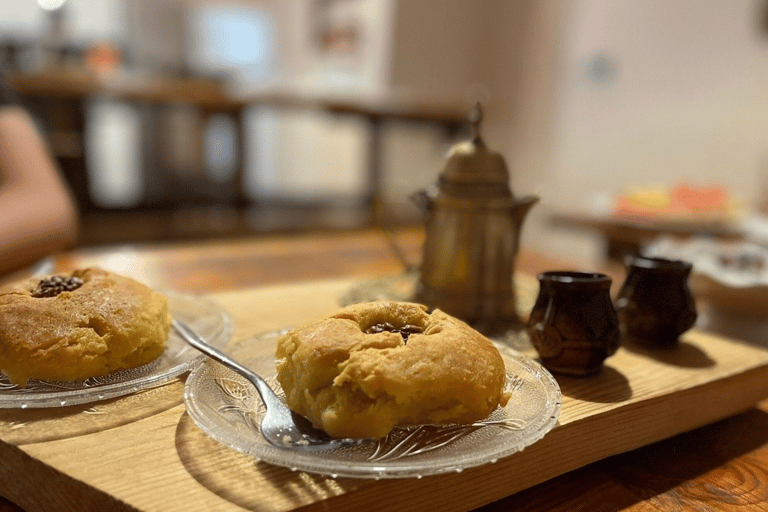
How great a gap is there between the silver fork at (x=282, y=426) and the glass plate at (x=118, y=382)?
0.08m

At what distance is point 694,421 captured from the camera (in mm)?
704

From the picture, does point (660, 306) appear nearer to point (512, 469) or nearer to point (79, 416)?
point (512, 469)

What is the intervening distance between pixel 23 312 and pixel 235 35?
20.4ft

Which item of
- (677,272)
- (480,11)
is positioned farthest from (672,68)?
(677,272)

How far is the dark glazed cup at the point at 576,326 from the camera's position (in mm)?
692

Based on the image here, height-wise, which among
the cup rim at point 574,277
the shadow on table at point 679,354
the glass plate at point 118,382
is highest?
the cup rim at point 574,277

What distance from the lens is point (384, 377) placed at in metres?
0.51

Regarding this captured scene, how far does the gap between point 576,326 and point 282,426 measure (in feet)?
1.15

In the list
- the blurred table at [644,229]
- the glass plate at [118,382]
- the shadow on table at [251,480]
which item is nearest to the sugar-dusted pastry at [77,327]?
the glass plate at [118,382]

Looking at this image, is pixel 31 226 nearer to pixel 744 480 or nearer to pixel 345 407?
pixel 345 407

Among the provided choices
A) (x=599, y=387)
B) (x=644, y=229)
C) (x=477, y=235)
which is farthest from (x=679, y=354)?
(x=644, y=229)

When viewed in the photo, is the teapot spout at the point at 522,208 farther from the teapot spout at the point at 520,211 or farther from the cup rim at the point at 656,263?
the cup rim at the point at 656,263

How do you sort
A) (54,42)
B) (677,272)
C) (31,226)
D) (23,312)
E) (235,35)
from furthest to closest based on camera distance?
(235,35) < (54,42) < (31,226) < (677,272) < (23,312)

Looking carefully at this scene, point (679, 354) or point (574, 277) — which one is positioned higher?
point (574, 277)
